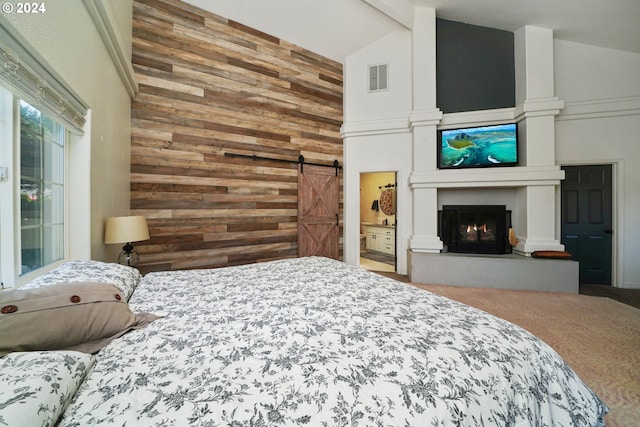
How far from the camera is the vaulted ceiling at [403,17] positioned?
3.33 meters

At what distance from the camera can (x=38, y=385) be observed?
0.60 metres

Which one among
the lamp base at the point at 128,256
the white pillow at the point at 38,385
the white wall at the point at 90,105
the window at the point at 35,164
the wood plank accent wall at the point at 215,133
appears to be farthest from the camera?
the wood plank accent wall at the point at 215,133

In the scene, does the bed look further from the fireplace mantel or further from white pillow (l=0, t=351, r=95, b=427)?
the fireplace mantel

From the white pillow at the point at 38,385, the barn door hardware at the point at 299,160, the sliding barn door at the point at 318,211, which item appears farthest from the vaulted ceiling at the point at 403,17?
the white pillow at the point at 38,385

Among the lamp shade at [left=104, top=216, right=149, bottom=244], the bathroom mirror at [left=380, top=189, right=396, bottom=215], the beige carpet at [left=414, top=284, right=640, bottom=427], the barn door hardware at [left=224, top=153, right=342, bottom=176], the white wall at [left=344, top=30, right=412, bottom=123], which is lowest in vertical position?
the beige carpet at [left=414, top=284, right=640, bottom=427]

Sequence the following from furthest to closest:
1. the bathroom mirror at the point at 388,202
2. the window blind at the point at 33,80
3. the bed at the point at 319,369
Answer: the bathroom mirror at the point at 388,202 < the window blind at the point at 33,80 < the bed at the point at 319,369

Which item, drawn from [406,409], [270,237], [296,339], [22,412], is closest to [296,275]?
[296,339]

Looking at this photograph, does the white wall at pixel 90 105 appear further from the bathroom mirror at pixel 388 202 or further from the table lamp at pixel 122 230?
the bathroom mirror at pixel 388 202

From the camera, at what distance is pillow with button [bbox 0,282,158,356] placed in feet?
2.66

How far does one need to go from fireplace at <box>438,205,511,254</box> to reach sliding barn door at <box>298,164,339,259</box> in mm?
1933

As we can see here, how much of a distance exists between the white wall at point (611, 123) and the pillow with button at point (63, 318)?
218 inches

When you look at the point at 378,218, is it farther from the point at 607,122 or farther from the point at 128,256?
the point at 128,256

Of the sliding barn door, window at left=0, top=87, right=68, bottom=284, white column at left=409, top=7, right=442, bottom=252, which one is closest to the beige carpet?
white column at left=409, top=7, right=442, bottom=252

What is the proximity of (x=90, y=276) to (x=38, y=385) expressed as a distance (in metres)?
0.99
